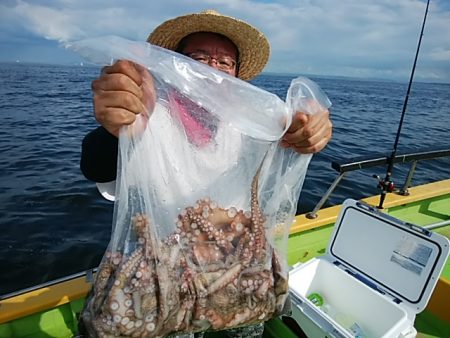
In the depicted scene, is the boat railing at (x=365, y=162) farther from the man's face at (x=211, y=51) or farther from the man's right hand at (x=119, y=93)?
the man's right hand at (x=119, y=93)

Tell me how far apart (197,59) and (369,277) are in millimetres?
1754

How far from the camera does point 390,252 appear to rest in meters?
2.09

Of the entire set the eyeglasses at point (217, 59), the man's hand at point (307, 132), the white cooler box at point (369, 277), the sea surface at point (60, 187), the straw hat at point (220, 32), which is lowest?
the sea surface at point (60, 187)

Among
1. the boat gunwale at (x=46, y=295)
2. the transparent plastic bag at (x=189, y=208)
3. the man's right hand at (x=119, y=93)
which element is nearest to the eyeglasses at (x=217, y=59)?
the transparent plastic bag at (x=189, y=208)

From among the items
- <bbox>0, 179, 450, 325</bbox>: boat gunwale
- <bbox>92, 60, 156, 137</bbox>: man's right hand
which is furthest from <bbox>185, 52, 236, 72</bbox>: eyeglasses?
<bbox>0, 179, 450, 325</bbox>: boat gunwale

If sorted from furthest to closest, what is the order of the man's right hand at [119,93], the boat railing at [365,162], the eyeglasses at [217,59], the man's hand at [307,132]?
the boat railing at [365,162]
the eyeglasses at [217,59]
the man's hand at [307,132]
the man's right hand at [119,93]

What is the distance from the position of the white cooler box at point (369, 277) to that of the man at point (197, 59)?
0.42 metres

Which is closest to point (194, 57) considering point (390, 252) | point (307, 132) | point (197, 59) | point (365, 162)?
point (197, 59)

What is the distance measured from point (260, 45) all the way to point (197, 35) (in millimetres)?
438

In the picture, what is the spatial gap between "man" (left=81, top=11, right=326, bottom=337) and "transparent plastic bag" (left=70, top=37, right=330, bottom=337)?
5 centimetres

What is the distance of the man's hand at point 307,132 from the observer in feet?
4.02

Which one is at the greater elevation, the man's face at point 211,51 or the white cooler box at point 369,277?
the man's face at point 211,51

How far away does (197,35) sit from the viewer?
5.98ft

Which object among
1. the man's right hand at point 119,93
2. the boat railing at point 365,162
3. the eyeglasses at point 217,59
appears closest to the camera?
the man's right hand at point 119,93
